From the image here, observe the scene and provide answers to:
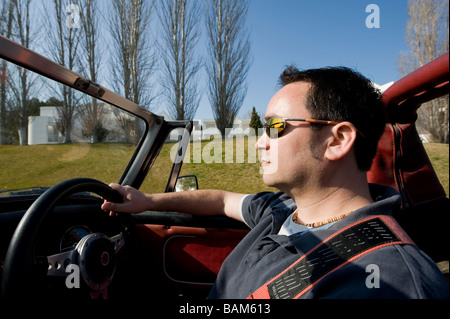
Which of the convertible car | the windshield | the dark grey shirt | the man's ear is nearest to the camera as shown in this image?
the dark grey shirt

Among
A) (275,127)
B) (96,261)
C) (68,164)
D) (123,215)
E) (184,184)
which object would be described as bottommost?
(96,261)

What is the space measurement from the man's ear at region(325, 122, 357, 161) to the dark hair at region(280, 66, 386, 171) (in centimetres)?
4

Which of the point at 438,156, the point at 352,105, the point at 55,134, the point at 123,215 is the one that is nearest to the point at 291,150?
the point at 352,105

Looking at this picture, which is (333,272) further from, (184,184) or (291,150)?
(184,184)

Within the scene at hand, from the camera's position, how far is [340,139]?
1.38m

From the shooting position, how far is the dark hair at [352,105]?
1.41m

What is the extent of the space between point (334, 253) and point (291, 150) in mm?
515

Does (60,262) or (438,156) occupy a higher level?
(438,156)

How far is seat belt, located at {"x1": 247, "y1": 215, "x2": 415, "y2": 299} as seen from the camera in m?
0.99

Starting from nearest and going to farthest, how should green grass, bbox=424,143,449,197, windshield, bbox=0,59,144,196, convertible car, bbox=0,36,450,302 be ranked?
convertible car, bbox=0,36,450,302, windshield, bbox=0,59,144,196, green grass, bbox=424,143,449,197

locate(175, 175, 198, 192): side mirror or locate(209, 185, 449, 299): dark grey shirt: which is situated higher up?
locate(175, 175, 198, 192): side mirror

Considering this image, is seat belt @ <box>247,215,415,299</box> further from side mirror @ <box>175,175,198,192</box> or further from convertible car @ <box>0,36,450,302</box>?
side mirror @ <box>175,175,198,192</box>

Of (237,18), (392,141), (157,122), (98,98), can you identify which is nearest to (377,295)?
(392,141)

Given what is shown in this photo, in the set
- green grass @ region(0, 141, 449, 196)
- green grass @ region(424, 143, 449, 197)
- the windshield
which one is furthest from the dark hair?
the windshield
